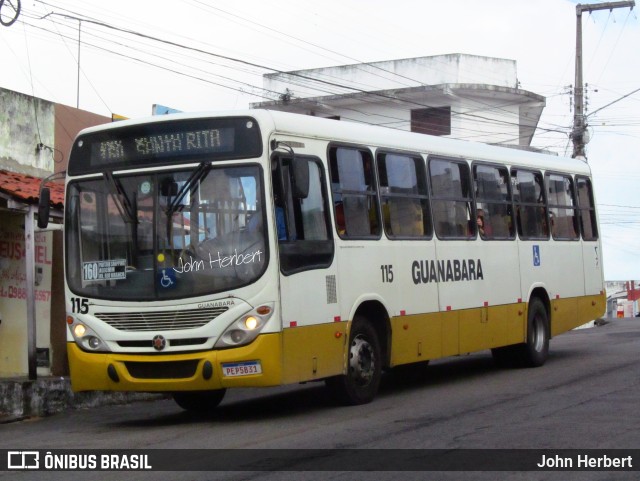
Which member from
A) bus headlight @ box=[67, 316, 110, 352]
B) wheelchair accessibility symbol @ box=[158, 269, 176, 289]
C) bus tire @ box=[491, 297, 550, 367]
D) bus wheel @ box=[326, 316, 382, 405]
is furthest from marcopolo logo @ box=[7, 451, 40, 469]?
bus tire @ box=[491, 297, 550, 367]

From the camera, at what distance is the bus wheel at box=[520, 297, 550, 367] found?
16.6 metres

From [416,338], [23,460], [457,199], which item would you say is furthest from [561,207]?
[23,460]

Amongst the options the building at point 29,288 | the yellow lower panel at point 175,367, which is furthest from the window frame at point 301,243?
the building at point 29,288

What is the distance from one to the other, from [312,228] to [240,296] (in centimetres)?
124

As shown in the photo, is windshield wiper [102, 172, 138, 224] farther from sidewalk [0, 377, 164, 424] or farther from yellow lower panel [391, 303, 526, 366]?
yellow lower panel [391, 303, 526, 366]

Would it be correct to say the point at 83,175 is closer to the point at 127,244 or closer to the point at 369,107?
the point at 127,244

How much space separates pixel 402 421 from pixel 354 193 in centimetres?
287

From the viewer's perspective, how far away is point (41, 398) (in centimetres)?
1373

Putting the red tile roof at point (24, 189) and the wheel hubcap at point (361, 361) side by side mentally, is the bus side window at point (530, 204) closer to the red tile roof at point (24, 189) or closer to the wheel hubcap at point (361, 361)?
the wheel hubcap at point (361, 361)

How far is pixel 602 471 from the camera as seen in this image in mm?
8125

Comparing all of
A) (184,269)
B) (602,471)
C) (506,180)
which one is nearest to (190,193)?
(184,269)

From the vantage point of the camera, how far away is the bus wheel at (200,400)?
503 inches

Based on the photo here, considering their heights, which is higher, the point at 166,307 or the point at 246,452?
the point at 166,307

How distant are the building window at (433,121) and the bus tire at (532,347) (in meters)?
31.7
